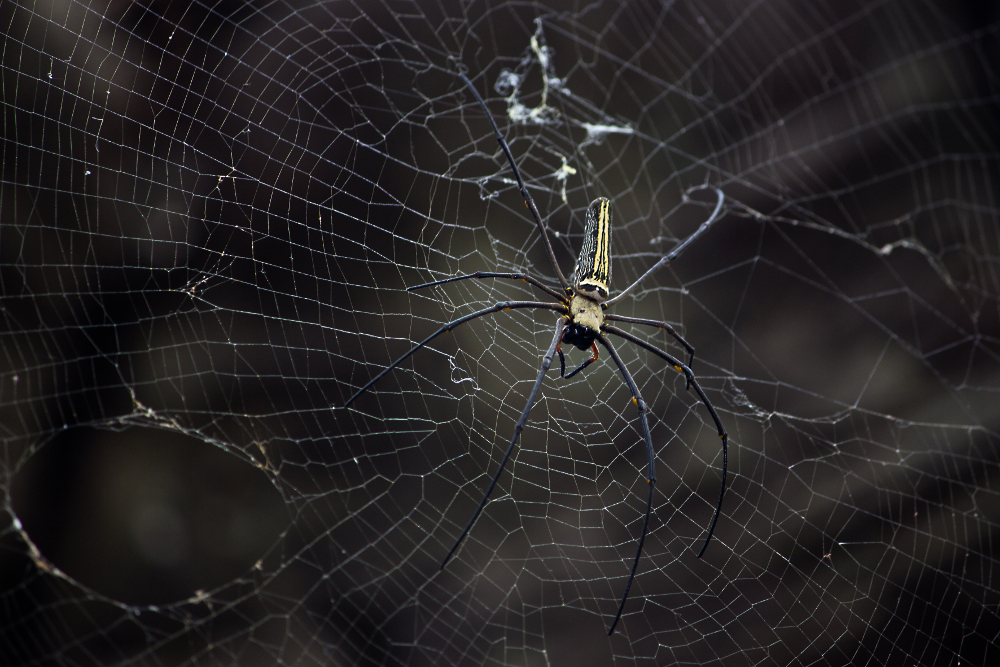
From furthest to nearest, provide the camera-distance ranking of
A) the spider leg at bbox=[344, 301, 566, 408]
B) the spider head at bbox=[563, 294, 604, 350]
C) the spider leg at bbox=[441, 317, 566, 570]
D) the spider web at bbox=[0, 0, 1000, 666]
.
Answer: the spider web at bbox=[0, 0, 1000, 666] < the spider head at bbox=[563, 294, 604, 350] < the spider leg at bbox=[344, 301, 566, 408] < the spider leg at bbox=[441, 317, 566, 570]

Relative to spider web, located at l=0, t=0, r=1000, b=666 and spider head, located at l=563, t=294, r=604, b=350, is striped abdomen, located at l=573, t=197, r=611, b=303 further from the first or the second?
spider web, located at l=0, t=0, r=1000, b=666

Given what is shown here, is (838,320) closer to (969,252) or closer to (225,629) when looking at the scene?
(969,252)

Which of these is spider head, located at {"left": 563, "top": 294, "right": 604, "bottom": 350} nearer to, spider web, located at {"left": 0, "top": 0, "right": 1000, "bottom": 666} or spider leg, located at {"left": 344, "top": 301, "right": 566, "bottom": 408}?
spider leg, located at {"left": 344, "top": 301, "right": 566, "bottom": 408}

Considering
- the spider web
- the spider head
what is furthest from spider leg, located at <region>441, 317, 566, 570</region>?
the spider web

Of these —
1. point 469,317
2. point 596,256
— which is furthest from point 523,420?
point 596,256

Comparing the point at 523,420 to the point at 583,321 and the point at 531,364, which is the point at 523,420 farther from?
the point at 531,364

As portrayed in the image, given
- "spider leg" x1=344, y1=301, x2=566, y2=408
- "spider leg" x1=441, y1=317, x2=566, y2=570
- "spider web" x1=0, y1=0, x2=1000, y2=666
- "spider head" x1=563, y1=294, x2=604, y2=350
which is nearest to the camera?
"spider leg" x1=441, y1=317, x2=566, y2=570

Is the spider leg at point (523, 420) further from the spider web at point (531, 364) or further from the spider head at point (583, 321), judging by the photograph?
the spider web at point (531, 364)

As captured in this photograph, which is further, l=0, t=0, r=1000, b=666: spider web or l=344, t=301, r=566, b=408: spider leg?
l=0, t=0, r=1000, b=666: spider web

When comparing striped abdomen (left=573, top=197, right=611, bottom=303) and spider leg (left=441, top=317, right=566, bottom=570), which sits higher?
striped abdomen (left=573, top=197, right=611, bottom=303)

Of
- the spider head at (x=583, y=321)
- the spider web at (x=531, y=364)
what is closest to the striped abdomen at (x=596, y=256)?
the spider head at (x=583, y=321)
